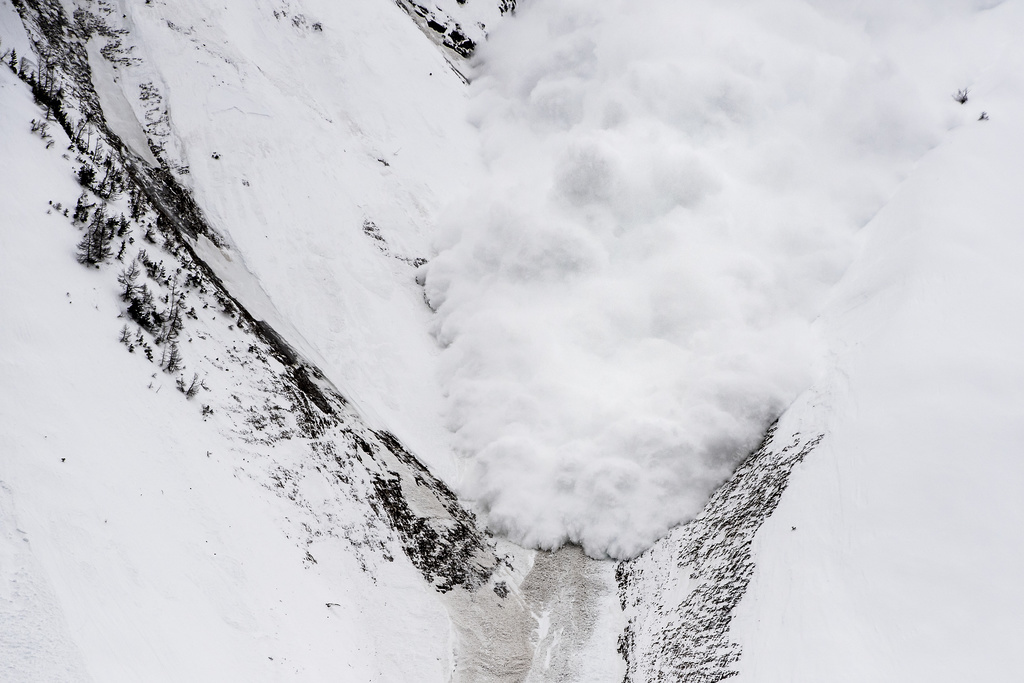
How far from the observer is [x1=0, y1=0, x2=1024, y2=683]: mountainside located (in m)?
13.2

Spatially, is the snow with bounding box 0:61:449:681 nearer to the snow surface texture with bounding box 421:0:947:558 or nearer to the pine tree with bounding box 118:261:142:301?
the pine tree with bounding box 118:261:142:301

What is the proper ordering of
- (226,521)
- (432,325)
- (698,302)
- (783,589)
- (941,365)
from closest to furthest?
1. (226,521)
2. (783,589)
3. (941,365)
4. (698,302)
5. (432,325)

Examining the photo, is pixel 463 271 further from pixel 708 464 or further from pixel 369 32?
pixel 369 32

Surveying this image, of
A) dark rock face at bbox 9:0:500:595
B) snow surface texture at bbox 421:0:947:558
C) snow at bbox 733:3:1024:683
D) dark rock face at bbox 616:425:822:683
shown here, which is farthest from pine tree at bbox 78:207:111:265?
snow at bbox 733:3:1024:683

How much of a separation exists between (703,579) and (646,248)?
51.3 feet

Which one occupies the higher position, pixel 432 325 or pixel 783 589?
pixel 432 325

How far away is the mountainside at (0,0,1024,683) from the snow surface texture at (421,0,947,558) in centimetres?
19

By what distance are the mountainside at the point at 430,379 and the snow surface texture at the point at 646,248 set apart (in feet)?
0.62

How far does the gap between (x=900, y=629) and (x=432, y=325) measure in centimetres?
2023

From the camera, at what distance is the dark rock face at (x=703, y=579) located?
17.2 metres

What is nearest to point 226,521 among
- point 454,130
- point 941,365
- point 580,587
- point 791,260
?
point 580,587

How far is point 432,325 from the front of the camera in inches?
1130

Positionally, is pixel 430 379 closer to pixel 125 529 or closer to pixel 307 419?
pixel 307 419

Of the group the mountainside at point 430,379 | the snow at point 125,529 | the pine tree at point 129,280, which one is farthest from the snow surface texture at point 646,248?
the pine tree at point 129,280
